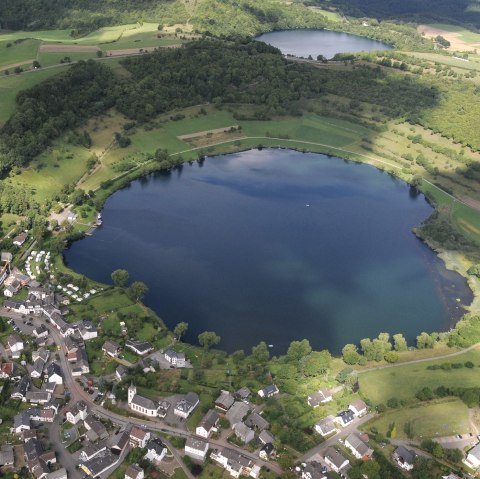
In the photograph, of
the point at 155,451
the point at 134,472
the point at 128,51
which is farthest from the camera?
the point at 128,51

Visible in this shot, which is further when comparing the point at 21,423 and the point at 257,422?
the point at 257,422

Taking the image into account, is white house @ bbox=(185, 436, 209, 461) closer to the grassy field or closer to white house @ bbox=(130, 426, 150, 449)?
white house @ bbox=(130, 426, 150, 449)

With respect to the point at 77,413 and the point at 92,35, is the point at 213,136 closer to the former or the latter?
the point at 92,35

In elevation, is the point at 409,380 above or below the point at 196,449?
above

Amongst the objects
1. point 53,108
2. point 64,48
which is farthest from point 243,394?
point 64,48

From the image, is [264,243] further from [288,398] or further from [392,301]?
[288,398]

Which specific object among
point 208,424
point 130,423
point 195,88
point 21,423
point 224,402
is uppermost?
point 195,88

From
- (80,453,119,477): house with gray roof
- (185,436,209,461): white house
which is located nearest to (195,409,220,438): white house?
(185,436,209,461): white house
